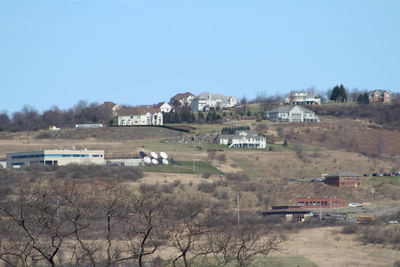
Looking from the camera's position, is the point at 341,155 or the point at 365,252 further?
the point at 341,155

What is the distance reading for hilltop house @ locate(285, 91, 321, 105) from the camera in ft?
532

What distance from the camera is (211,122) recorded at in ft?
445

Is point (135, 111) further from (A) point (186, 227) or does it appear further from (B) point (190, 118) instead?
(A) point (186, 227)

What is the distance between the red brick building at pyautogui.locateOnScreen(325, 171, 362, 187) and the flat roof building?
2370 cm

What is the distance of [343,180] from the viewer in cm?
9288

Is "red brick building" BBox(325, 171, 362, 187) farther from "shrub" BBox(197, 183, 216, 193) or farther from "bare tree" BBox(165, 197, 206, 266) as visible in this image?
"bare tree" BBox(165, 197, 206, 266)

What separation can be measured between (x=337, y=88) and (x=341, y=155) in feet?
161

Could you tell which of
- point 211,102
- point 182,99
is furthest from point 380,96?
point 182,99

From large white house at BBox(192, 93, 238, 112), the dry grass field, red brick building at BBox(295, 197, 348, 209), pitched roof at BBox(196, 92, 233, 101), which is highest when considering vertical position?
pitched roof at BBox(196, 92, 233, 101)

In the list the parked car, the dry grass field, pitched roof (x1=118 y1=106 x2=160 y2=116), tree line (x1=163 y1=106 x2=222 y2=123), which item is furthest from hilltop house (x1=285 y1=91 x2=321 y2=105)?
the dry grass field

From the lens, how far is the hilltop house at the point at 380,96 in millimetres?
159500

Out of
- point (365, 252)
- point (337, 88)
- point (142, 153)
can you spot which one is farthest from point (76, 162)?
point (337, 88)

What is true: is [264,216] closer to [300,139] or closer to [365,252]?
[365,252]

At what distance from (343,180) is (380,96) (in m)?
71.2
